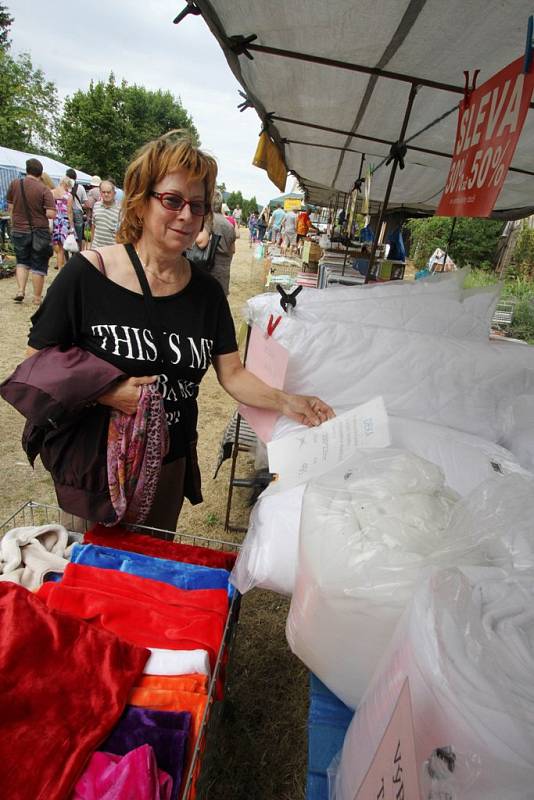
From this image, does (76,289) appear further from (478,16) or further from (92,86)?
(92,86)

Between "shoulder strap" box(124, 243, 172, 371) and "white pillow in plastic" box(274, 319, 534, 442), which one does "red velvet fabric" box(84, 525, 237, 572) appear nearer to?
"shoulder strap" box(124, 243, 172, 371)

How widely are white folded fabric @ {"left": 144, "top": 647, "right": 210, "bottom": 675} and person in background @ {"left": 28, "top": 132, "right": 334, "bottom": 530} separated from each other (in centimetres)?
62

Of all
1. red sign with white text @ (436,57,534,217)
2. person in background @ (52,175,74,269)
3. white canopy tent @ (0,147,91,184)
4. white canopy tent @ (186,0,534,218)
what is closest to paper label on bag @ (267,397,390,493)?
red sign with white text @ (436,57,534,217)

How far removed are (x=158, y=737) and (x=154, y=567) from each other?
399mm

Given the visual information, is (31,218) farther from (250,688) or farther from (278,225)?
(278,225)

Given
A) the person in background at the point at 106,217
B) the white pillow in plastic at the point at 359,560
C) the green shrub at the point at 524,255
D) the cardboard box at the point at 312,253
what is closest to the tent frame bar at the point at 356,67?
the white pillow in plastic at the point at 359,560

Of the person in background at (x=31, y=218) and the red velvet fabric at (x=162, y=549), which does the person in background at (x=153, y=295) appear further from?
the person in background at (x=31, y=218)

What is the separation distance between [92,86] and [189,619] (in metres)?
38.4

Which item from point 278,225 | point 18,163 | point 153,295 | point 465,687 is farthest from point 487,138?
point 18,163

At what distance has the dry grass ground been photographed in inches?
59.9

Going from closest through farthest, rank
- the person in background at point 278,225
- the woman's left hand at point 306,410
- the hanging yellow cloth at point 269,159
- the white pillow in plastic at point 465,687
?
the white pillow in plastic at point 465,687 → the woman's left hand at point 306,410 → the hanging yellow cloth at point 269,159 → the person in background at point 278,225

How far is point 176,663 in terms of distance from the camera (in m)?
0.84

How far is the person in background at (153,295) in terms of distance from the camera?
1.21 meters

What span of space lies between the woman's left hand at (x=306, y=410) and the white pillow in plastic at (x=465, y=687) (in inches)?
34.2
